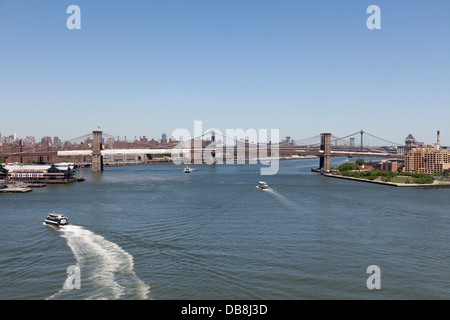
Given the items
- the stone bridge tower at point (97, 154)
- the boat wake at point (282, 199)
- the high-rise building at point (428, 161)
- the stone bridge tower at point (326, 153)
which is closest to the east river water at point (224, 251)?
the boat wake at point (282, 199)

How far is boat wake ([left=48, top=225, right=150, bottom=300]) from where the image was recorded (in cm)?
781

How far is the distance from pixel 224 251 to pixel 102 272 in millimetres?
3361

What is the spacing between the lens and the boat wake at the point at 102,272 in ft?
25.6

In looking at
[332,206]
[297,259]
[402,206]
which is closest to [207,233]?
[297,259]

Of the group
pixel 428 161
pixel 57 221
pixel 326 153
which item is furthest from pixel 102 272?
pixel 326 153

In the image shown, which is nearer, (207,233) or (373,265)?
(373,265)

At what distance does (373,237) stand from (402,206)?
8.10m

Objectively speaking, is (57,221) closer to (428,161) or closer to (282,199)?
(282,199)

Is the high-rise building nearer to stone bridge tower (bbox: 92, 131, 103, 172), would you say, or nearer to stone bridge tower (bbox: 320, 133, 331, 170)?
stone bridge tower (bbox: 320, 133, 331, 170)

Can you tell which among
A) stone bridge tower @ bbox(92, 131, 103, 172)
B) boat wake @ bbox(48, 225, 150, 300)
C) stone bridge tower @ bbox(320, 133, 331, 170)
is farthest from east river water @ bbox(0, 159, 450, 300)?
stone bridge tower @ bbox(92, 131, 103, 172)

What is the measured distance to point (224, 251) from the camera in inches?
424

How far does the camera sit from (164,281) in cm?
851
